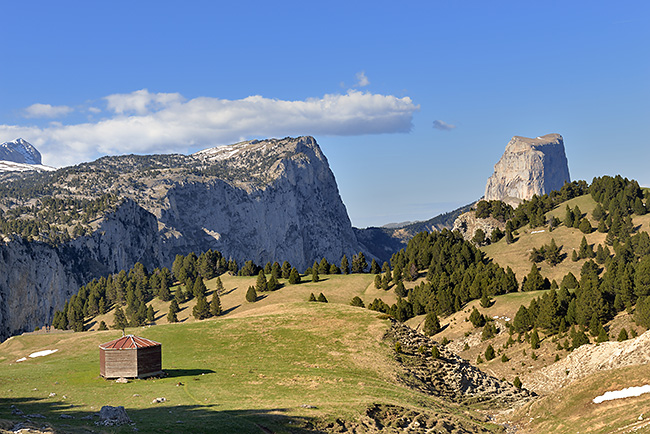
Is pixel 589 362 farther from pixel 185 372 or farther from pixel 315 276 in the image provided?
pixel 315 276

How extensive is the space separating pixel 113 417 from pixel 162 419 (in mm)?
Answer: 3266

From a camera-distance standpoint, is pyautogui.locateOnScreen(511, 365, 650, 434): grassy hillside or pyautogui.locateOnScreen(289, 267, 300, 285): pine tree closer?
pyautogui.locateOnScreen(511, 365, 650, 434): grassy hillside

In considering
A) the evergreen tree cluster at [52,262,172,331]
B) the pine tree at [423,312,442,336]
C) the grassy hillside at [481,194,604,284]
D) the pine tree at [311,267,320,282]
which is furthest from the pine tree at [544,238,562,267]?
the evergreen tree cluster at [52,262,172,331]

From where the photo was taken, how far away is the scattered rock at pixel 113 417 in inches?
1275

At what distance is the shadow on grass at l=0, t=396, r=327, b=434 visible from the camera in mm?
31902

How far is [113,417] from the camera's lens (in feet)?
108

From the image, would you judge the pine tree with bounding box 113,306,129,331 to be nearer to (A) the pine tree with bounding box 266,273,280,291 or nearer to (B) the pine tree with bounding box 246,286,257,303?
(B) the pine tree with bounding box 246,286,257,303

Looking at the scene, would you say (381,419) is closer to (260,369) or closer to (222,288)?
(260,369)

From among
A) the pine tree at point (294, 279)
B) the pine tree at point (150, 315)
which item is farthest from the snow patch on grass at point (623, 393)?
the pine tree at point (150, 315)

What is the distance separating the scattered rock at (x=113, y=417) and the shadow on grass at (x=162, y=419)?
0.44 metres

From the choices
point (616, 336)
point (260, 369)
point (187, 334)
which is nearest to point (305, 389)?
point (260, 369)

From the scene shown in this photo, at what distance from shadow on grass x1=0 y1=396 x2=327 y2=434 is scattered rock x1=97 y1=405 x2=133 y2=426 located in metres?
0.44

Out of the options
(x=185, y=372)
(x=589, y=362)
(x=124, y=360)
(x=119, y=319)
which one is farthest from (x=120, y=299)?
(x=589, y=362)

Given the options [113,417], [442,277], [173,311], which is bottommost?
[173,311]
